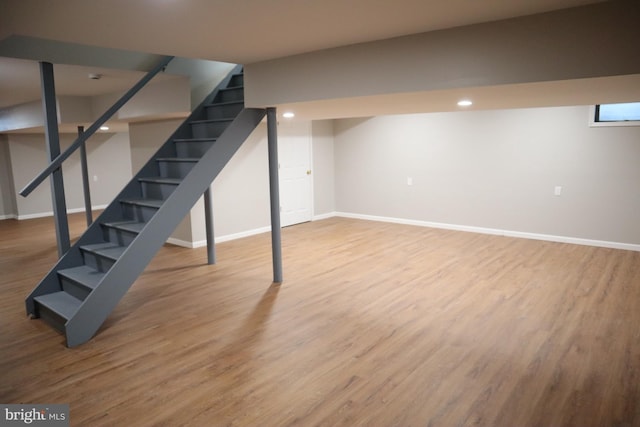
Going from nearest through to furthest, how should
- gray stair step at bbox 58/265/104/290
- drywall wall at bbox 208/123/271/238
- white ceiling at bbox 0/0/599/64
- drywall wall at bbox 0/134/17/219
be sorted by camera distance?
white ceiling at bbox 0/0/599/64 → gray stair step at bbox 58/265/104/290 → drywall wall at bbox 208/123/271/238 → drywall wall at bbox 0/134/17/219

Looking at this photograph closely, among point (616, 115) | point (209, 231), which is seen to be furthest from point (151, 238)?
point (616, 115)

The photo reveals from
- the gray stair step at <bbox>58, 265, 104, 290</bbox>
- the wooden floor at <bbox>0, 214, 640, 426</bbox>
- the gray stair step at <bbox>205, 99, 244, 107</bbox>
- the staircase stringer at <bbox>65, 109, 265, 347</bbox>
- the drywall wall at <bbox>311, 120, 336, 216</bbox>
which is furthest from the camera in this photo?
the drywall wall at <bbox>311, 120, 336, 216</bbox>

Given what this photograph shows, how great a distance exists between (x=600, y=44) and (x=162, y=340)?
3552 millimetres

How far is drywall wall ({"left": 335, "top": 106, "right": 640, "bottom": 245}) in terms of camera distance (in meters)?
5.77

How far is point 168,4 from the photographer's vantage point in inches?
87.6

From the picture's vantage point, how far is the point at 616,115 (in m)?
5.68

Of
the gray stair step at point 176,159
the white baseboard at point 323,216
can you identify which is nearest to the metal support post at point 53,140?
the gray stair step at point 176,159

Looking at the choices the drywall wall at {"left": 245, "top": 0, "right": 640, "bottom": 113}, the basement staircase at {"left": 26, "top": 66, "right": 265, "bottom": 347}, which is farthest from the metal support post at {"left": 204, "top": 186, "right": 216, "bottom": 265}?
the drywall wall at {"left": 245, "top": 0, "right": 640, "bottom": 113}

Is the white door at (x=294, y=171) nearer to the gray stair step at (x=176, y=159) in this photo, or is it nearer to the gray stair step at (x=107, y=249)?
the gray stair step at (x=176, y=159)

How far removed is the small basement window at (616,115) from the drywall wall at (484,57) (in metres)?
3.96

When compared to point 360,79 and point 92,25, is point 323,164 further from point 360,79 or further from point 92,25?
point 92,25

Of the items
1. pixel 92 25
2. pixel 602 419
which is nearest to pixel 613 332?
pixel 602 419

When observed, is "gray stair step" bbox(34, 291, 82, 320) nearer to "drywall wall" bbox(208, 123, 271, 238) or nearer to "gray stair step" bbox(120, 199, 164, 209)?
"gray stair step" bbox(120, 199, 164, 209)

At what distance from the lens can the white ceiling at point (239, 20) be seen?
89.4 inches
